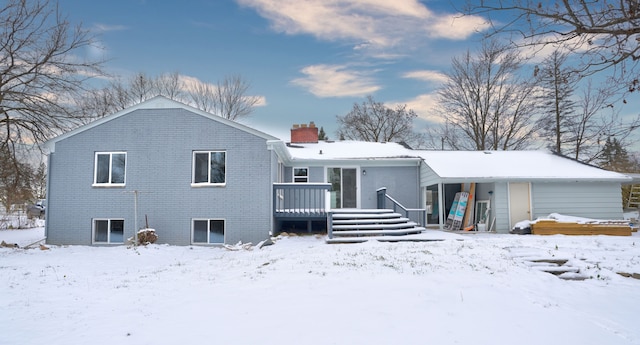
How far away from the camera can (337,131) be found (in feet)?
117

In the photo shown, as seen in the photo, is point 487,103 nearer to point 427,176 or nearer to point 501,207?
point 501,207

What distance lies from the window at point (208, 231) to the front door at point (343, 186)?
489cm

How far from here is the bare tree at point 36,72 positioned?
1316cm

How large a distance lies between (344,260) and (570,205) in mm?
11386

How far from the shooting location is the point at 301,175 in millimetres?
16359

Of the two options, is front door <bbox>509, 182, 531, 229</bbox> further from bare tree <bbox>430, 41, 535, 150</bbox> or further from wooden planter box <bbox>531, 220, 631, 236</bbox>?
bare tree <bbox>430, 41, 535, 150</bbox>

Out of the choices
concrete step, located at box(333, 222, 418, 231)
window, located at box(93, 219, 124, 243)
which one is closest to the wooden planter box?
concrete step, located at box(333, 222, 418, 231)

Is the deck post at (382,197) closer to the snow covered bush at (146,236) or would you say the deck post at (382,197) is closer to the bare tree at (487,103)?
the snow covered bush at (146,236)

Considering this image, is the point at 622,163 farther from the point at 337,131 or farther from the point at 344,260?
the point at 344,260

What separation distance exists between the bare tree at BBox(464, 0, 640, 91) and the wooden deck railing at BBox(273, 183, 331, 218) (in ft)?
29.2

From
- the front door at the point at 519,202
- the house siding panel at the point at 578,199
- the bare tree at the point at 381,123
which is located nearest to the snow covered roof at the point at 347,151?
the front door at the point at 519,202

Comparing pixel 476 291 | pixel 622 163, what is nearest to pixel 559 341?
pixel 476 291

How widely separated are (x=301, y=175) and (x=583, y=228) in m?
10.1

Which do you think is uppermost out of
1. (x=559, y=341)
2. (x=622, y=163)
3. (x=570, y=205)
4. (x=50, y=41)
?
(x=50, y=41)
